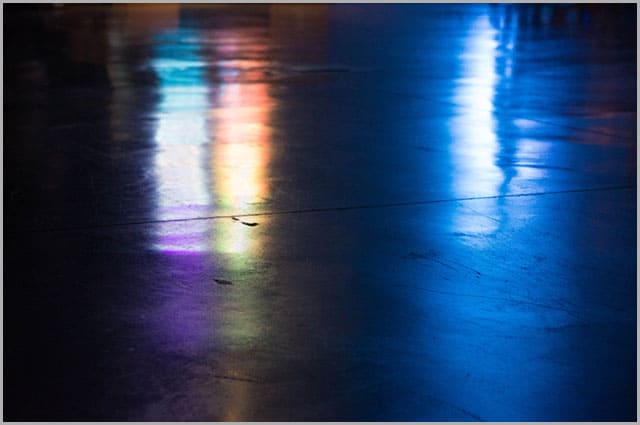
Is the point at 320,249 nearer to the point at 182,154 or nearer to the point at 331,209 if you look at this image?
the point at 331,209

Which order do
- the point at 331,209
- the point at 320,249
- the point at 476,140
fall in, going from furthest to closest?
the point at 476,140
the point at 331,209
the point at 320,249

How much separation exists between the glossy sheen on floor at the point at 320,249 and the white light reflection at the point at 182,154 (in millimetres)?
22

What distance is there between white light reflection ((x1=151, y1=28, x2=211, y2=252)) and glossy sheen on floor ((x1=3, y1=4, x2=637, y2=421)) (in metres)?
0.02

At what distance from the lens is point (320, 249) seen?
15.2 ft

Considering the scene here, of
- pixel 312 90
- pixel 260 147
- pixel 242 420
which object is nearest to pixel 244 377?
pixel 242 420

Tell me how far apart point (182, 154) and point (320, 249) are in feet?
7.96

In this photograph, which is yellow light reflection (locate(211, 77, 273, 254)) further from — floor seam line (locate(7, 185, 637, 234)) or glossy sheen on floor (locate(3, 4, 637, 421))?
floor seam line (locate(7, 185, 637, 234))

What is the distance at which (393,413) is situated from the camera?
303 centimetres

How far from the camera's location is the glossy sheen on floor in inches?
126

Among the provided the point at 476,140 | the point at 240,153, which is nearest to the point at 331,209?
the point at 240,153

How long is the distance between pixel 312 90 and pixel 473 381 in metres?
6.83

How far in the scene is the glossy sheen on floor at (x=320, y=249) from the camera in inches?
→ 126

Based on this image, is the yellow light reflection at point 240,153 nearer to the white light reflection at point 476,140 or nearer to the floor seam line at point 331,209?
the floor seam line at point 331,209

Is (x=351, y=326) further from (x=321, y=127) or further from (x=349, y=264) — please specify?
(x=321, y=127)
